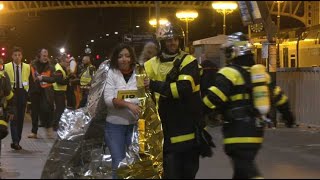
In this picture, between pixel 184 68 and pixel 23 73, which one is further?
pixel 23 73

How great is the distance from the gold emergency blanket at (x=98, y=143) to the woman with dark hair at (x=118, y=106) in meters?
0.15

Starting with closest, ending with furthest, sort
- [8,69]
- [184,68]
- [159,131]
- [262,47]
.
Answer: [184,68]
[159,131]
[8,69]
[262,47]

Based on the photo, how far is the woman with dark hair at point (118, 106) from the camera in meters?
6.04

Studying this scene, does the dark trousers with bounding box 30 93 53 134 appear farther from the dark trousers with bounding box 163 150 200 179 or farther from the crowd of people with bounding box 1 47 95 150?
the dark trousers with bounding box 163 150 200 179

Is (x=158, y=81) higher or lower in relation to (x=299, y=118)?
higher

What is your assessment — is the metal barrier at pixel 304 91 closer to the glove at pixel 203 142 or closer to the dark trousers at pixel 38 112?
the dark trousers at pixel 38 112

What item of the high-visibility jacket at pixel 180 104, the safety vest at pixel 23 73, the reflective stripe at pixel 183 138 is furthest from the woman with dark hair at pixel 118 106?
the safety vest at pixel 23 73

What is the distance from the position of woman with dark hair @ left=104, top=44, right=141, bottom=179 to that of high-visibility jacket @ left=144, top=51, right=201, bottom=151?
0.26 metres

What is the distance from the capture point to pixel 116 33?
61.2 feet

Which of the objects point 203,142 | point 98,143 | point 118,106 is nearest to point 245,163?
point 203,142

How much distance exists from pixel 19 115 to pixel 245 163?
618 cm

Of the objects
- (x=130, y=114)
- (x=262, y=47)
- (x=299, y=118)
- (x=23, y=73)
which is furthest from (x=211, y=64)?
(x=130, y=114)

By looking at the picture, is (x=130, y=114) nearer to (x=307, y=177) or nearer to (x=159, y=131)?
(x=159, y=131)

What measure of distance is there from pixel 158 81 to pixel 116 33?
Result: 42.6ft
